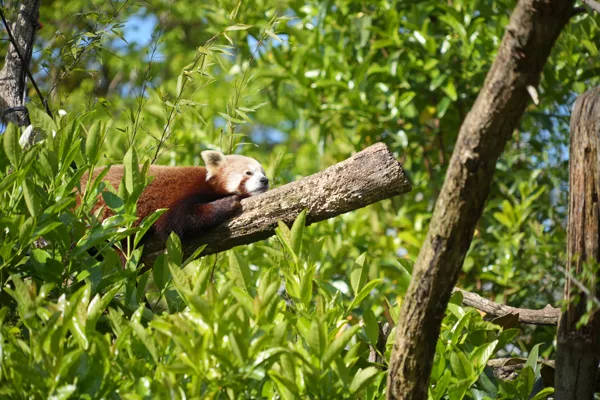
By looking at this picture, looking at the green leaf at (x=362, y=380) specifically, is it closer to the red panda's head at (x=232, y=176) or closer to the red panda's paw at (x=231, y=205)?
the red panda's paw at (x=231, y=205)

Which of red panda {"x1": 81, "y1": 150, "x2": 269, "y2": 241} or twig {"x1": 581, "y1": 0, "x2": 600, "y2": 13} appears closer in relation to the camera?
twig {"x1": 581, "y1": 0, "x2": 600, "y2": 13}

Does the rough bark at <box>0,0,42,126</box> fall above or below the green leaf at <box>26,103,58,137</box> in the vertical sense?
above

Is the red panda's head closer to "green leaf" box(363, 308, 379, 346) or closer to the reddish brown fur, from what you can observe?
the reddish brown fur

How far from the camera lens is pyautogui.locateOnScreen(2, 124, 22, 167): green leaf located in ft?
7.99

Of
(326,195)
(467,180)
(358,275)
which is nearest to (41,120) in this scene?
(326,195)

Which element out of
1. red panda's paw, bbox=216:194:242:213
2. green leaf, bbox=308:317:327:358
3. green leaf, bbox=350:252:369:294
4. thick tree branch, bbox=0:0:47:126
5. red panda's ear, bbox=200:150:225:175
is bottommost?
green leaf, bbox=308:317:327:358

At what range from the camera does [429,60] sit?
17.5 ft

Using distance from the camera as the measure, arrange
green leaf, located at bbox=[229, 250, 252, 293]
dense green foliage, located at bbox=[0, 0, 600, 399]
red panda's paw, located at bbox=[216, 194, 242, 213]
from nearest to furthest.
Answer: dense green foliage, located at bbox=[0, 0, 600, 399] < green leaf, located at bbox=[229, 250, 252, 293] < red panda's paw, located at bbox=[216, 194, 242, 213]

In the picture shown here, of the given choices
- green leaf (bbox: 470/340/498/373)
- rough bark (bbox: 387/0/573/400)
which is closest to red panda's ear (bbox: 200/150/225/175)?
green leaf (bbox: 470/340/498/373)

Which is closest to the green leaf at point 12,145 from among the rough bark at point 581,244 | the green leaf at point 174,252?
the green leaf at point 174,252

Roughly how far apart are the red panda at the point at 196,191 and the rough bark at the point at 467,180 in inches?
58.5

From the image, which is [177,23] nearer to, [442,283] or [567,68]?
[567,68]

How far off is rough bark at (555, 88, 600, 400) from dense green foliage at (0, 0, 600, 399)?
19 centimetres

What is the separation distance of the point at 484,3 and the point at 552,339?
7.76 feet
